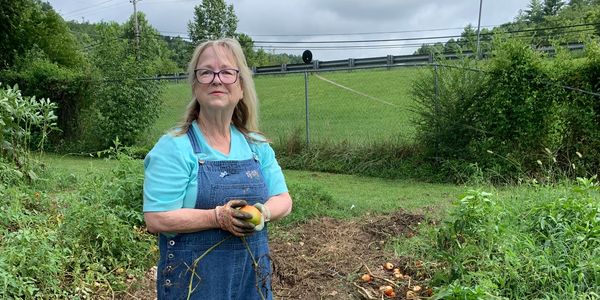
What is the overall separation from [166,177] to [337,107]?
16813 millimetres

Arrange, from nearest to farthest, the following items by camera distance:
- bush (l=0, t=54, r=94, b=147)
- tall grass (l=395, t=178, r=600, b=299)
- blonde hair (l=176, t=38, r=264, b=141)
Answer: blonde hair (l=176, t=38, r=264, b=141) → tall grass (l=395, t=178, r=600, b=299) → bush (l=0, t=54, r=94, b=147)

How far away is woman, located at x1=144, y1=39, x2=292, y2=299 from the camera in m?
1.65

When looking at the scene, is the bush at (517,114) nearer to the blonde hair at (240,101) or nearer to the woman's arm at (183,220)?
A: the blonde hair at (240,101)

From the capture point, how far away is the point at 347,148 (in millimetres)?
9648

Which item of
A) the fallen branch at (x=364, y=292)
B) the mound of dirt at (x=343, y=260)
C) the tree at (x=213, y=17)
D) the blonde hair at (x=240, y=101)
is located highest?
the tree at (x=213, y=17)

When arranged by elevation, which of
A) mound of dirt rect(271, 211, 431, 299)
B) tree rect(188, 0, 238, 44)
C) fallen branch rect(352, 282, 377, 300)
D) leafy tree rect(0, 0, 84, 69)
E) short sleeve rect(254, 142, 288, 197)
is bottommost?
mound of dirt rect(271, 211, 431, 299)

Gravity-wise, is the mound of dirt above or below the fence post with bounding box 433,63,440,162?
below

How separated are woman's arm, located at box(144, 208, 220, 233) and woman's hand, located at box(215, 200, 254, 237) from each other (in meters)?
0.03

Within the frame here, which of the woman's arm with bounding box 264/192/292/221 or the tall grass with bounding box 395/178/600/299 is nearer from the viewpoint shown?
the woman's arm with bounding box 264/192/292/221

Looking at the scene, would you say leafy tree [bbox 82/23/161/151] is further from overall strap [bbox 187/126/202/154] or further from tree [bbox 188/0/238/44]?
tree [bbox 188/0/238/44]

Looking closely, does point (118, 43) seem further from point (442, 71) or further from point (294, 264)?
point (294, 264)

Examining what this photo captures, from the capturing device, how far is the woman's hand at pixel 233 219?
5.28 feet

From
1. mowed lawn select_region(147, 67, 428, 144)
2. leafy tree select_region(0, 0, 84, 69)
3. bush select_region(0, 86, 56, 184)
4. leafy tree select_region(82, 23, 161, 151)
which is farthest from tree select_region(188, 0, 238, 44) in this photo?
bush select_region(0, 86, 56, 184)

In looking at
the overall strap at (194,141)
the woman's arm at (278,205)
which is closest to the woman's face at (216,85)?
the overall strap at (194,141)
